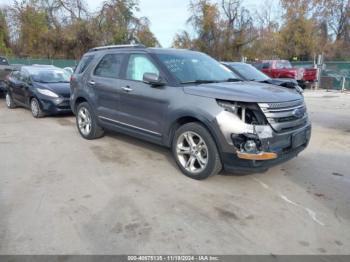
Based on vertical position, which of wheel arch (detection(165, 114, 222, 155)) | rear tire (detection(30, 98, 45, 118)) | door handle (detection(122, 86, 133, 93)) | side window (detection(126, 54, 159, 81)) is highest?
side window (detection(126, 54, 159, 81))

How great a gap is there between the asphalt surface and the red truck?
14.7m

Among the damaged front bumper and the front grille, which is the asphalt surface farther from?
the front grille

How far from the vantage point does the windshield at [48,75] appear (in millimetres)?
9875

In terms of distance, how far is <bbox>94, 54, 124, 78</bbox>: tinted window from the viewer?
583 centimetres

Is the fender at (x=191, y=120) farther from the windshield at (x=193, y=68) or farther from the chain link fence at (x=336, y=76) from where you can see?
the chain link fence at (x=336, y=76)

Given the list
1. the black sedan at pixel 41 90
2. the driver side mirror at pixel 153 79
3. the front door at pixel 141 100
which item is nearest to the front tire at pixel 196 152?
the front door at pixel 141 100

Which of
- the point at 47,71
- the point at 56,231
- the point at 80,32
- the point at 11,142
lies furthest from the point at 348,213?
the point at 80,32

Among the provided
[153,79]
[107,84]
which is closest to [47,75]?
[107,84]

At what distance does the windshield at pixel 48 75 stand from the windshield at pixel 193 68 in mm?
6004

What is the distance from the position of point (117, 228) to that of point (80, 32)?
38787 mm

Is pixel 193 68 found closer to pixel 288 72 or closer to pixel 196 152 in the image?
pixel 196 152

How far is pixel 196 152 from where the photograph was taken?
453 cm

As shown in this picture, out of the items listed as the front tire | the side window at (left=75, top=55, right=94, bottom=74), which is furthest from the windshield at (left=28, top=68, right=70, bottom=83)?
the front tire

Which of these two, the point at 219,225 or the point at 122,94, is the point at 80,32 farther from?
the point at 219,225
